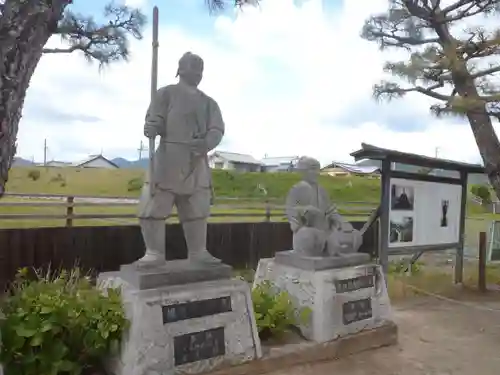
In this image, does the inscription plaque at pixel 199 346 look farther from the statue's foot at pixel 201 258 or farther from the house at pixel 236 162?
the house at pixel 236 162

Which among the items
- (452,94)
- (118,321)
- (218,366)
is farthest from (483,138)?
(118,321)

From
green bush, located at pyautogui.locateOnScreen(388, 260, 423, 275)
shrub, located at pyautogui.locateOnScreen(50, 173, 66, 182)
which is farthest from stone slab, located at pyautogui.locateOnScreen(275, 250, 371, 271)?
shrub, located at pyautogui.locateOnScreen(50, 173, 66, 182)

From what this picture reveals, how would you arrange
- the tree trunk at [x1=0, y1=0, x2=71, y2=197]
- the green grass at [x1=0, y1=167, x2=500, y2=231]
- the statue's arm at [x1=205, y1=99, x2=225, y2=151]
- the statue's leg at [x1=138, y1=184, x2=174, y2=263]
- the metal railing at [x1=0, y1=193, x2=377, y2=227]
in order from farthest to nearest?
1. the green grass at [x1=0, y1=167, x2=500, y2=231]
2. the metal railing at [x1=0, y1=193, x2=377, y2=227]
3. the statue's arm at [x1=205, y1=99, x2=225, y2=151]
4. the statue's leg at [x1=138, y1=184, x2=174, y2=263]
5. the tree trunk at [x1=0, y1=0, x2=71, y2=197]

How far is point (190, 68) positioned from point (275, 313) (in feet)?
6.52

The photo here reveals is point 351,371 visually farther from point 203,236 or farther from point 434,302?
point 434,302

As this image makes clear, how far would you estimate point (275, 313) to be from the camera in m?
3.67

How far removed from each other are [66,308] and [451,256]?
8.33 m

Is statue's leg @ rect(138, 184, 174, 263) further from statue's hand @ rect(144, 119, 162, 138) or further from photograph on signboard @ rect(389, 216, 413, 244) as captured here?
photograph on signboard @ rect(389, 216, 413, 244)

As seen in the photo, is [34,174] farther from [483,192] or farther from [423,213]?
[483,192]

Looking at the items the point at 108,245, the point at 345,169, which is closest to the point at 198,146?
the point at 108,245

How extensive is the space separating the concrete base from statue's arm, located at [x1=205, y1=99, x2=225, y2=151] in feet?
3.24

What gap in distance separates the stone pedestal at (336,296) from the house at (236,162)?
464 inches

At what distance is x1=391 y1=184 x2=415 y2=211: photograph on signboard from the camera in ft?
19.2

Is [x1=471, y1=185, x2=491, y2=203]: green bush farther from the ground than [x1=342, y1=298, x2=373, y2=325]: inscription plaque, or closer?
farther from the ground
